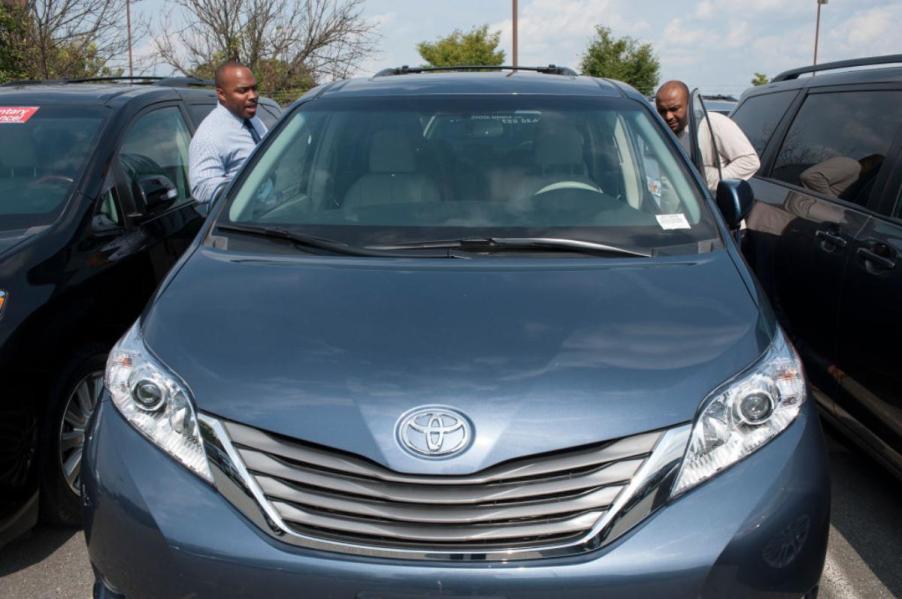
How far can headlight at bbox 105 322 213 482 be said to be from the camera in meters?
2.25

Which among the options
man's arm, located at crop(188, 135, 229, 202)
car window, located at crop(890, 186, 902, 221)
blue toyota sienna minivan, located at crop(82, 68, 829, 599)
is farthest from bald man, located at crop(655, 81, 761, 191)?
blue toyota sienna minivan, located at crop(82, 68, 829, 599)

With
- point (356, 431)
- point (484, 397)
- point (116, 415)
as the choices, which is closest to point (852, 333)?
point (484, 397)

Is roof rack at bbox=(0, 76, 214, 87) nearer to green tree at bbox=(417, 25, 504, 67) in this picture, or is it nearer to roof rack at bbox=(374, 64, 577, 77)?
roof rack at bbox=(374, 64, 577, 77)

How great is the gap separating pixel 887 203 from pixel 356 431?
2895 millimetres

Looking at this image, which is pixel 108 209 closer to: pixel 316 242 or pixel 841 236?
pixel 316 242

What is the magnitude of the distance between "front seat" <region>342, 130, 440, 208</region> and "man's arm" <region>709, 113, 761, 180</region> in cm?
261

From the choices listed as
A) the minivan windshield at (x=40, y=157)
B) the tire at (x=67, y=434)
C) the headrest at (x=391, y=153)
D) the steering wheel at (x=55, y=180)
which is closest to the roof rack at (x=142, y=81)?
the minivan windshield at (x=40, y=157)

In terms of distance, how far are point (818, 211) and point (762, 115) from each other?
5.23 feet

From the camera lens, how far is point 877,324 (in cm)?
367

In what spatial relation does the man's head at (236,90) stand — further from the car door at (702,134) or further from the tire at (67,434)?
the car door at (702,134)

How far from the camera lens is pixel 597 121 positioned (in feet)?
12.0

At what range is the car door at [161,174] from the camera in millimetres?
4523

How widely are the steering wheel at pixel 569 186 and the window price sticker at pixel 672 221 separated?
291 mm

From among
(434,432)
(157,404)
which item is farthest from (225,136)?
(434,432)
